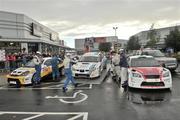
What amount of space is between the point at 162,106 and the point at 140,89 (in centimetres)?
333

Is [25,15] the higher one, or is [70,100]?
[25,15]

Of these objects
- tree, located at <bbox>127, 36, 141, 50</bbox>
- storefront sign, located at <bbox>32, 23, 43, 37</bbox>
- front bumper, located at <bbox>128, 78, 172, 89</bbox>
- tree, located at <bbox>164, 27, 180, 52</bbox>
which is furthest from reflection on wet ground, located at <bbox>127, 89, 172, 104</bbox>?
tree, located at <bbox>127, 36, 141, 50</bbox>

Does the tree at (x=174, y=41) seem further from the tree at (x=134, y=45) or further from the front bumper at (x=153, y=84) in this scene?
the front bumper at (x=153, y=84)

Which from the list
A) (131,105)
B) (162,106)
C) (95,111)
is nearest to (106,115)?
(95,111)

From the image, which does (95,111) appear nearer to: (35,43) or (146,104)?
(146,104)

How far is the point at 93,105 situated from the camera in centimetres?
927

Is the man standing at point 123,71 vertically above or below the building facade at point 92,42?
below

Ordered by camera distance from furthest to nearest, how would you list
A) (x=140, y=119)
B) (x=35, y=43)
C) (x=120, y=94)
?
(x=35, y=43)
(x=120, y=94)
(x=140, y=119)

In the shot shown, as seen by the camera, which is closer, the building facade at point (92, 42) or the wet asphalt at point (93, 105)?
the wet asphalt at point (93, 105)

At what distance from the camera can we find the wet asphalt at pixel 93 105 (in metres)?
7.84

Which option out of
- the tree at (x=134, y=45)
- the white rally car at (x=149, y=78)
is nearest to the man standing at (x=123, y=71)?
the white rally car at (x=149, y=78)

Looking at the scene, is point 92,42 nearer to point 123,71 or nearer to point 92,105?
point 123,71

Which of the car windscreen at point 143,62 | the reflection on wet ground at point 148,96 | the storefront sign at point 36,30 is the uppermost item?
the storefront sign at point 36,30

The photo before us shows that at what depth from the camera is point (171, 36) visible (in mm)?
51844
